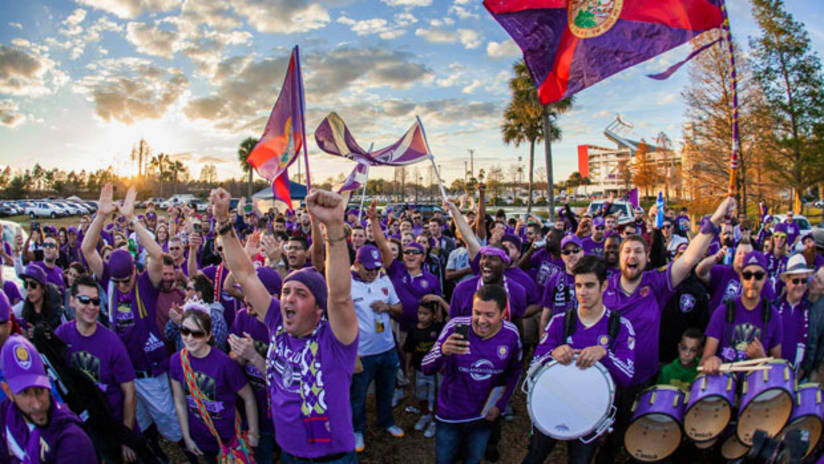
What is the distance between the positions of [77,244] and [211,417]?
8.05m

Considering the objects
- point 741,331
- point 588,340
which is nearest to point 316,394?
point 588,340

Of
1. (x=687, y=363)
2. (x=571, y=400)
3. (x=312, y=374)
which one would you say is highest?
(x=312, y=374)

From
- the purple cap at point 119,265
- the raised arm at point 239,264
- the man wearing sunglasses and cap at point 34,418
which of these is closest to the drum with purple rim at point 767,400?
the raised arm at point 239,264

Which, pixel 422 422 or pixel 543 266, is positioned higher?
pixel 543 266

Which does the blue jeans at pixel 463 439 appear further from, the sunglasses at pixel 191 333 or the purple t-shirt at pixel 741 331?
the purple t-shirt at pixel 741 331

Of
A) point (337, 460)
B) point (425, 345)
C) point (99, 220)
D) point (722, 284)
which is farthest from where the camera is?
point (425, 345)

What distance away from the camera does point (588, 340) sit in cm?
315

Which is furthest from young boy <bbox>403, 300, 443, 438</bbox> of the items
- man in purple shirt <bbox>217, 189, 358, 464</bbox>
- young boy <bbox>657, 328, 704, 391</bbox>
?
man in purple shirt <bbox>217, 189, 358, 464</bbox>

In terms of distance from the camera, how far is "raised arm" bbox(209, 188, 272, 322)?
2.57m

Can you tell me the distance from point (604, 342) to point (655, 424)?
85cm

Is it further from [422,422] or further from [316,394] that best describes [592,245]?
[316,394]

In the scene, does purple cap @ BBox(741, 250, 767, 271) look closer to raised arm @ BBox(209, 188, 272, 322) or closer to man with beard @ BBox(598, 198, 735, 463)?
man with beard @ BBox(598, 198, 735, 463)

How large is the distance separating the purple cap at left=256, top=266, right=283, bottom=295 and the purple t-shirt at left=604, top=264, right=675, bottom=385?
2862 millimetres

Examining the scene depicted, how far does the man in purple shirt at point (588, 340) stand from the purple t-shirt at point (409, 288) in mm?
2055
